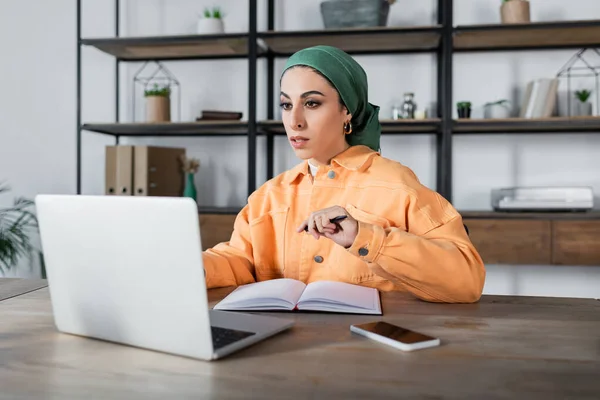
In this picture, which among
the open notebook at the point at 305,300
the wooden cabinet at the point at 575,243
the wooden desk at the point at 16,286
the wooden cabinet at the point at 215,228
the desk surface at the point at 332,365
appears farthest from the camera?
the wooden cabinet at the point at 215,228

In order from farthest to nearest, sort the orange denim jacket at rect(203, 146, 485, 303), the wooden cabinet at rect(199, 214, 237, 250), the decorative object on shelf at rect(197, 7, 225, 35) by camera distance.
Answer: the decorative object on shelf at rect(197, 7, 225, 35), the wooden cabinet at rect(199, 214, 237, 250), the orange denim jacket at rect(203, 146, 485, 303)

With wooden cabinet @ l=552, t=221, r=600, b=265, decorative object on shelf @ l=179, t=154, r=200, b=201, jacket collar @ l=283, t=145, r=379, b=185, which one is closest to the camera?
jacket collar @ l=283, t=145, r=379, b=185

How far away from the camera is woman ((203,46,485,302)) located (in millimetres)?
1335

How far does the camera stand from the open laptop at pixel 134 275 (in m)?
0.73

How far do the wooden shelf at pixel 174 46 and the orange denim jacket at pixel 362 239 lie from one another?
1491 mm

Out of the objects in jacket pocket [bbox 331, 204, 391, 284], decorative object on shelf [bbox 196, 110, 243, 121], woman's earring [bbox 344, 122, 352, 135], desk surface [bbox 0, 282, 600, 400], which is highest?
decorative object on shelf [bbox 196, 110, 243, 121]

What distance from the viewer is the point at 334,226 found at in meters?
1.10

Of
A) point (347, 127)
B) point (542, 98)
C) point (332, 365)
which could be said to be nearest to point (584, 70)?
point (542, 98)

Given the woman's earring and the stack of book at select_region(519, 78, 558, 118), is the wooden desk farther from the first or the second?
the stack of book at select_region(519, 78, 558, 118)

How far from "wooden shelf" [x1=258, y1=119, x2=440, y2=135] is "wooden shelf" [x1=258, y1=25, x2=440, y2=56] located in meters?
0.40

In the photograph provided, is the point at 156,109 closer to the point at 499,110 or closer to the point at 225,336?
the point at 499,110

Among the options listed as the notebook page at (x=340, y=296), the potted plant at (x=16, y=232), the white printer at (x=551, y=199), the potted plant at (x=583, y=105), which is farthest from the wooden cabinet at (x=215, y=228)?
the potted plant at (x=583, y=105)

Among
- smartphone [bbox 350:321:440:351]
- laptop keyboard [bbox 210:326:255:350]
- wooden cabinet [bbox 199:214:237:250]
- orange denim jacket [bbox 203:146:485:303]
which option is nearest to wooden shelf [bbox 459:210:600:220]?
wooden cabinet [bbox 199:214:237:250]

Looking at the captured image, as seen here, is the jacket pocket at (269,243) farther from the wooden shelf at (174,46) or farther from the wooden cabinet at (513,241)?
the wooden shelf at (174,46)
